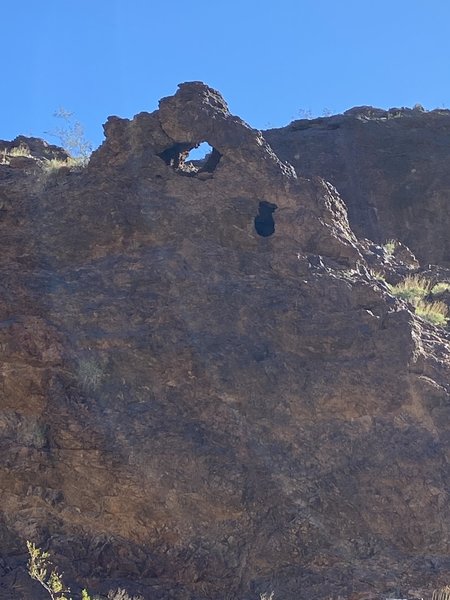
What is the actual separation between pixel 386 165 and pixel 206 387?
40.7ft

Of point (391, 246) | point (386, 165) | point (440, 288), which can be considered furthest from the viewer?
point (386, 165)

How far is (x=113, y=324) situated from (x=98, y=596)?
3069 millimetres

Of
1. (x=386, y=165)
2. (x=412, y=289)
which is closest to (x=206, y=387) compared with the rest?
(x=412, y=289)

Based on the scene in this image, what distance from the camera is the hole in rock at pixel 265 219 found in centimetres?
1212

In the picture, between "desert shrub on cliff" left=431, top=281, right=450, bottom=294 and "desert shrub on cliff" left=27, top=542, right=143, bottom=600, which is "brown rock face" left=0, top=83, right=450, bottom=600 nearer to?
"desert shrub on cliff" left=27, top=542, right=143, bottom=600

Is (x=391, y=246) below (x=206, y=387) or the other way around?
the other way around

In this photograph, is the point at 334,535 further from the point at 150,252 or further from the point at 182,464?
the point at 150,252

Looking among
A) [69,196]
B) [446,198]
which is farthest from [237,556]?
[446,198]

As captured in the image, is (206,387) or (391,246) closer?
(206,387)

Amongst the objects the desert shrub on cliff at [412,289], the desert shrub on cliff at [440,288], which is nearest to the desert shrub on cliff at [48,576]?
the desert shrub on cliff at [412,289]

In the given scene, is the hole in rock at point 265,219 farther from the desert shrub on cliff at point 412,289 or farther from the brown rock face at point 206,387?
the desert shrub on cliff at point 412,289

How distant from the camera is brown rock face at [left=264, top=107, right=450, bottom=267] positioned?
63.2ft

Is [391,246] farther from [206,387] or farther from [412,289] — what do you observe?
[206,387]

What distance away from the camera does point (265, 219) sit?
12.3 m
